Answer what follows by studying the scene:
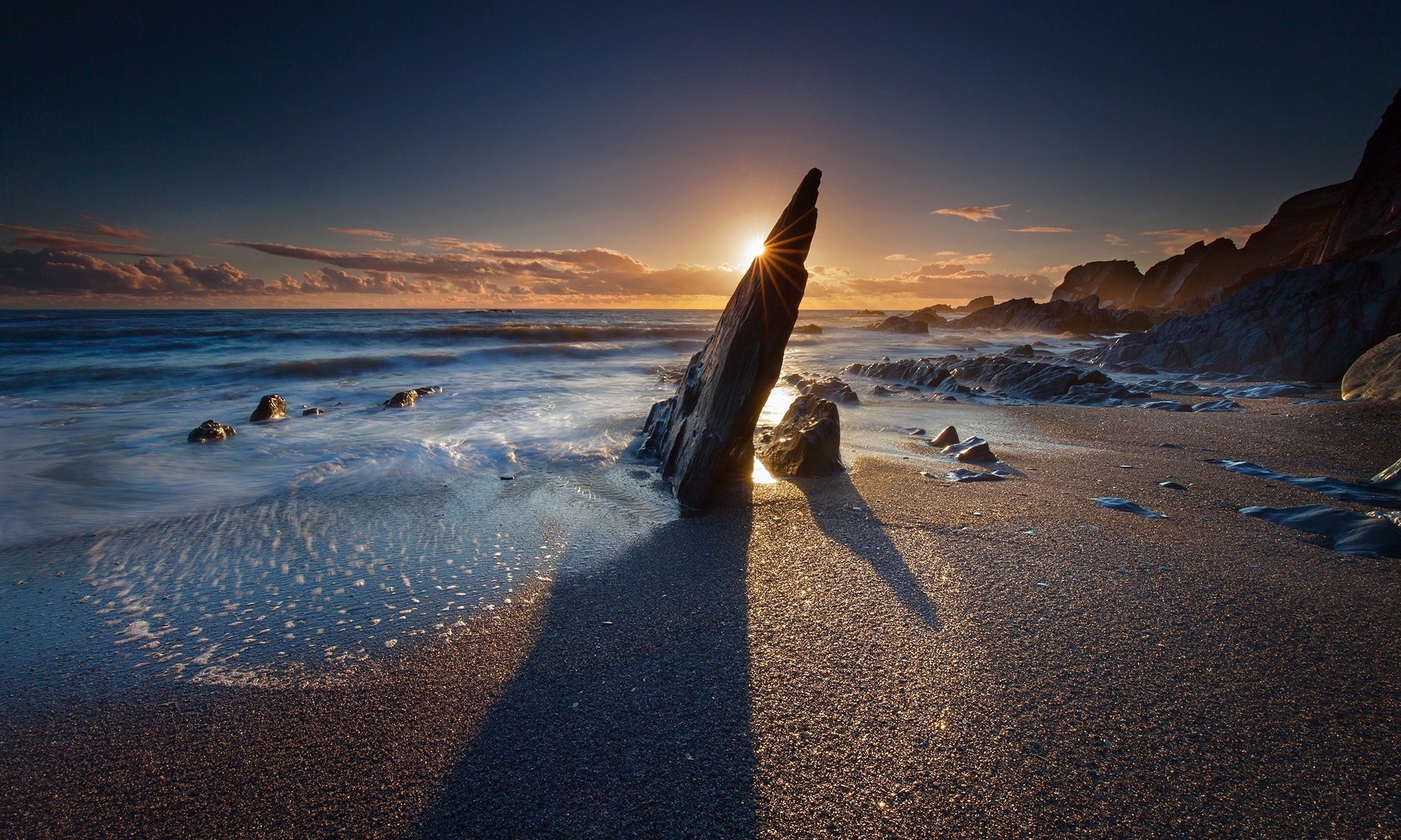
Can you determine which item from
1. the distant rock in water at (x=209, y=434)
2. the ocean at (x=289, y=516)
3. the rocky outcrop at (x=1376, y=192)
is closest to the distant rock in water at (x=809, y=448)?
the ocean at (x=289, y=516)

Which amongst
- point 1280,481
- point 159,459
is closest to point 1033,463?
point 1280,481

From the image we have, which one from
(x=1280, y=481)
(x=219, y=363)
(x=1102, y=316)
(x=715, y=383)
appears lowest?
(x=219, y=363)

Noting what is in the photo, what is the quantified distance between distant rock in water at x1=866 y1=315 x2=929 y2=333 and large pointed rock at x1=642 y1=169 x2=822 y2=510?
38786 mm

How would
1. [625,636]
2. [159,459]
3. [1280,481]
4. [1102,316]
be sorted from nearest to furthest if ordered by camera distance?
[625,636] → [1280,481] → [159,459] → [1102,316]

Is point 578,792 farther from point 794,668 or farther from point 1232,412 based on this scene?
point 1232,412

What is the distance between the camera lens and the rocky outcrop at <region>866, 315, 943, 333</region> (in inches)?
1599

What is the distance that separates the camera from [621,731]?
212 centimetres

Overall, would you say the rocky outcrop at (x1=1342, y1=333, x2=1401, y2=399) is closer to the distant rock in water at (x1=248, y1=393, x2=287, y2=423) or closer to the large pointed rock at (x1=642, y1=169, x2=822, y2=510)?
the large pointed rock at (x1=642, y1=169, x2=822, y2=510)

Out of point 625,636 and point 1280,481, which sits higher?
point 1280,481

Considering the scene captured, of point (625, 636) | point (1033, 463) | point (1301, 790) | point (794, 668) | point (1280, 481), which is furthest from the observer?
point (1033, 463)

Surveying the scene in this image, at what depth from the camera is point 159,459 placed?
275 inches

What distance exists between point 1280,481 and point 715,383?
5.42 m

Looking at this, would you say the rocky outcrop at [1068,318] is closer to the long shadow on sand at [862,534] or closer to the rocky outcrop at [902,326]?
the rocky outcrop at [902,326]

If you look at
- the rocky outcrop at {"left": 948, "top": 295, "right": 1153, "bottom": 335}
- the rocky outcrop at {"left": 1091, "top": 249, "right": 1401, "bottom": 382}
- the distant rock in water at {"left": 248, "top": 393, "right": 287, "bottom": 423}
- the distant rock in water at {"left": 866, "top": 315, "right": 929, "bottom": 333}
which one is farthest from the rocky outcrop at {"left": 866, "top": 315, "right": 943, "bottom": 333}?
the distant rock in water at {"left": 248, "top": 393, "right": 287, "bottom": 423}
